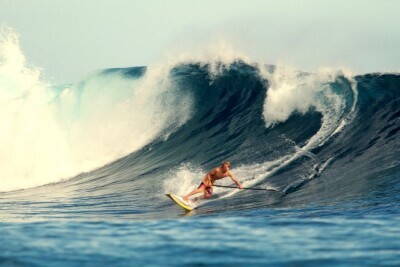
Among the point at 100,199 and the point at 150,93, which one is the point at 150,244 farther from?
the point at 150,93

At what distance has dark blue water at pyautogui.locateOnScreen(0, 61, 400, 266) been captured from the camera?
6.05 m

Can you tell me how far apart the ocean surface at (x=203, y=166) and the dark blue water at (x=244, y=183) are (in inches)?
1.3

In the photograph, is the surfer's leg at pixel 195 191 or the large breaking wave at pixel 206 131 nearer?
the surfer's leg at pixel 195 191

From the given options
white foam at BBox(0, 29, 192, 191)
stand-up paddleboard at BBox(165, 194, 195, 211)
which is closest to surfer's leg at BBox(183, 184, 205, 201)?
stand-up paddleboard at BBox(165, 194, 195, 211)

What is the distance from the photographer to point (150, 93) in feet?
64.7

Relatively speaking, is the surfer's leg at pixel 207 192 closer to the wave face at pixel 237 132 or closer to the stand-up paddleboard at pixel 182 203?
the wave face at pixel 237 132

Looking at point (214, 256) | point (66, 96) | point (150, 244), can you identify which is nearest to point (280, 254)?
point (214, 256)

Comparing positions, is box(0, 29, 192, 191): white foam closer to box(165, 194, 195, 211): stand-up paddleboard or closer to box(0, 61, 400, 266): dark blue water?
box(0, 61, 400, 266): dark blue water

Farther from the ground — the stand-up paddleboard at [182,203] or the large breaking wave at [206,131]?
the large breaking wave at [206,131]

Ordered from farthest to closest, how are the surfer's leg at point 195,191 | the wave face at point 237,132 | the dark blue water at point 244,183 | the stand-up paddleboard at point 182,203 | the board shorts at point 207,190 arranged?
the wave face at point 237,132 → the board shorts at point 207,190 → the surfer's leg at point 195,191 → the stand-up paddleboard at point 182,203 → the dark blue water at point 244,183

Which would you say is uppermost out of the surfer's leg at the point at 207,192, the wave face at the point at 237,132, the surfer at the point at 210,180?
the wave face at the point at 237,132

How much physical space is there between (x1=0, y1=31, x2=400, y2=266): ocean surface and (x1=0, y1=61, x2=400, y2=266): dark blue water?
0.03 m

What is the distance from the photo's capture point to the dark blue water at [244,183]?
6051 mm

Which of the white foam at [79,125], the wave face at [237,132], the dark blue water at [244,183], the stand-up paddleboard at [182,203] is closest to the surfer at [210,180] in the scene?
the dark blue water at [244,183]
